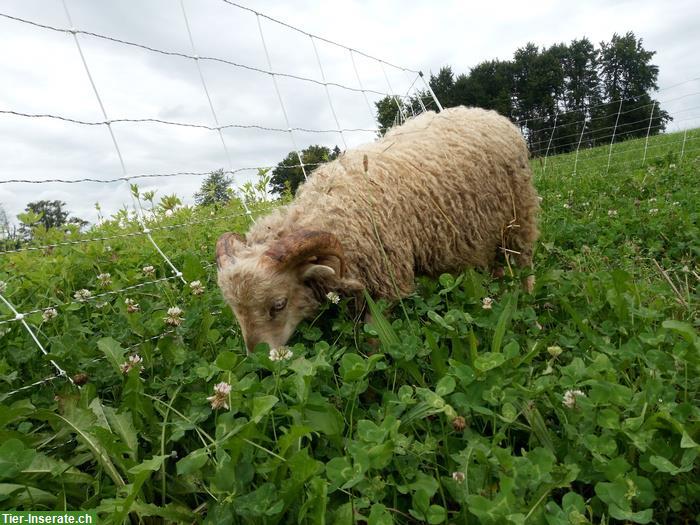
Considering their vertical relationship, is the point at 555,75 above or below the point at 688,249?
above

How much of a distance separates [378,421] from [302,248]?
46.5 inches

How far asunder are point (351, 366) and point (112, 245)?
2854 mm

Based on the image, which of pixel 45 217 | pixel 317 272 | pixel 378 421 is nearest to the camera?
pixel 378 421

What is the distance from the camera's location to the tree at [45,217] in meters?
3.15

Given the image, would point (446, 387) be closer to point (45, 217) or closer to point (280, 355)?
point (280, 355)

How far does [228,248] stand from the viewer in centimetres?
266

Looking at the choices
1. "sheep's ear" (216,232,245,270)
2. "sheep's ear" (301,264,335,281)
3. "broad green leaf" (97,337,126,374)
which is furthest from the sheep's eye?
"broad green leaf" (97,337,126,374)

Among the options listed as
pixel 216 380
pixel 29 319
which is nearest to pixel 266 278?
pixel 216 380

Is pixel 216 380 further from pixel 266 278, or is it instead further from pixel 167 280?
pixel 167 280

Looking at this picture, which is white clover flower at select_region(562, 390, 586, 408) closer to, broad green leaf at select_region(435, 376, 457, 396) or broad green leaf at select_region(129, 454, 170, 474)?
broad green leaf at select_region(435, 376, 457, 396)

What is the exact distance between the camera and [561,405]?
1.43 metres

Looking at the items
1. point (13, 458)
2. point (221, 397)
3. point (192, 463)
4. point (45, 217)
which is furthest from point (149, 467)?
point (45, 217)

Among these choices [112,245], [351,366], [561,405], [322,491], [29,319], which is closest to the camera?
[322,491]

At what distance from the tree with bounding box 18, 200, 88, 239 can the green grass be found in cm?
92
